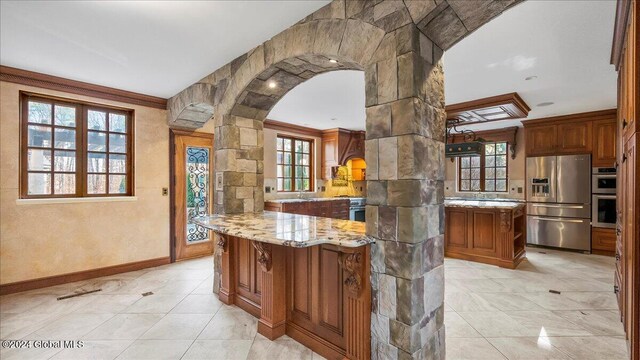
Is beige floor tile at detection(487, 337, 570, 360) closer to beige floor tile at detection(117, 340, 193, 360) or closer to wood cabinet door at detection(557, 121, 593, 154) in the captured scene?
beige floor tile at detection(117, 340, 193, 360)

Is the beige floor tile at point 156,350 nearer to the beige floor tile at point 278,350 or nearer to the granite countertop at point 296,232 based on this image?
the beige floor tile at point 278,350

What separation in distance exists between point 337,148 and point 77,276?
16.2 feet

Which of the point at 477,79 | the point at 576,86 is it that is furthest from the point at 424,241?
the point at 576,86

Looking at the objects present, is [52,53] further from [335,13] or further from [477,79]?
[477,79]

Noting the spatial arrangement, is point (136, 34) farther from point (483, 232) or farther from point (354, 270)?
point (483, 232)

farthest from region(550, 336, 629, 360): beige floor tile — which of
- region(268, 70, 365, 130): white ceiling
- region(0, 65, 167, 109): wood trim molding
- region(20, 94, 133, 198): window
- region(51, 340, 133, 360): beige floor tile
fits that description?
region(0, 65, 167, 109): wood trim molding

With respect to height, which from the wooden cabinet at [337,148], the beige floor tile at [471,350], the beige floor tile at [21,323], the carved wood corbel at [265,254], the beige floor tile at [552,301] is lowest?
the beige floor tile at [21,323]

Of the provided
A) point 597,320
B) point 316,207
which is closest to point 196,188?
point 316,207

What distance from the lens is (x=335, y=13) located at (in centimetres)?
198

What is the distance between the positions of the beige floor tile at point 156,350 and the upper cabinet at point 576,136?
21.6ft

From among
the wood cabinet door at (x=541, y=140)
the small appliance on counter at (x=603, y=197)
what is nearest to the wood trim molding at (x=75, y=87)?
the wood cabinet door at (x=541, y=140)

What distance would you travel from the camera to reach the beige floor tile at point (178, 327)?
237 centimetres

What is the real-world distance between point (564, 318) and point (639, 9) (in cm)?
258

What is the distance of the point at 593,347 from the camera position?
2191 mm
